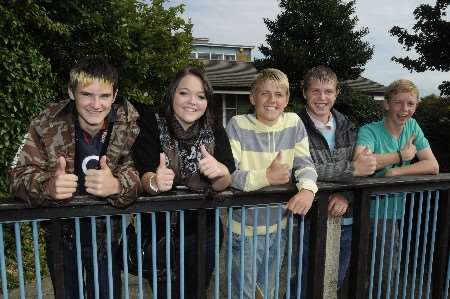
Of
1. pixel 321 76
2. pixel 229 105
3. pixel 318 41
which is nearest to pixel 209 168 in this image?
pixel 321 76

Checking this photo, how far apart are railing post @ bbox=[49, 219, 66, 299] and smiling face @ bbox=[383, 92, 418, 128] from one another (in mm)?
2329

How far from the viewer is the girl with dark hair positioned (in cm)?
189

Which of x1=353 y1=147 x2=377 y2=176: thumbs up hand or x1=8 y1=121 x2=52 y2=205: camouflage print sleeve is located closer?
x1=8 y1=121 x2=52 y2=205: camouflage print sleeve

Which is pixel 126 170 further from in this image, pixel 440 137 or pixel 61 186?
pixel 440 137

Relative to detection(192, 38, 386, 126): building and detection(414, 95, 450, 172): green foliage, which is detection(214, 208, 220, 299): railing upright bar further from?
detection(192, 38, 386, 126): building

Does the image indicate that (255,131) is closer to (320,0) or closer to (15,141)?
(15,141)

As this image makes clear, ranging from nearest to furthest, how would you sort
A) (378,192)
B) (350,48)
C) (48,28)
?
1. (378,192)
2. (48,28)
3. (350,48)

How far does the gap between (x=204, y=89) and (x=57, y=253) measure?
1.13m

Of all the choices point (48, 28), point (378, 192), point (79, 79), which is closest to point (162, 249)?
point (79, 79)

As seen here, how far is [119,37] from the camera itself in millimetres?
6691

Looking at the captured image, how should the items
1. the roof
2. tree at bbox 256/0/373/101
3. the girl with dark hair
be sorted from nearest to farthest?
Result: the girl with dark hair < tree at bbox 256/0/373/101 < the roof

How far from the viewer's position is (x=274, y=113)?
226 centimetres

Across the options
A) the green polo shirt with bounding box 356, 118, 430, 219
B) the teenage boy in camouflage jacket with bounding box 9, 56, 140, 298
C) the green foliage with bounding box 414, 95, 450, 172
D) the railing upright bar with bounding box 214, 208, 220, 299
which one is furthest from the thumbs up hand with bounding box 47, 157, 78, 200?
the green foliage with bounding box 414, 95, 450, 172

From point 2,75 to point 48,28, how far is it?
1.18 meters
